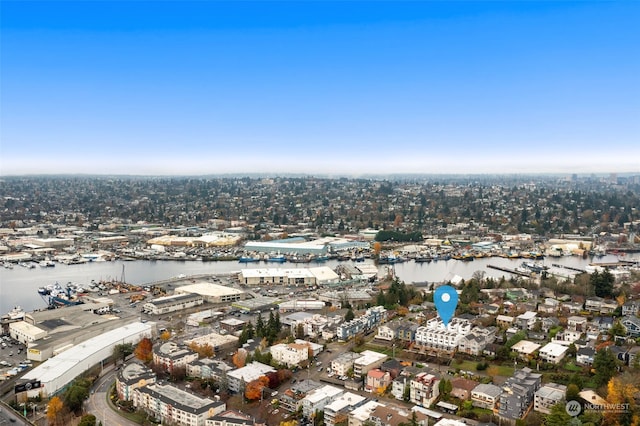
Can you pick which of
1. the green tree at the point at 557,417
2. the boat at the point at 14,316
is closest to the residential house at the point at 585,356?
the green tree at the point at 557,417

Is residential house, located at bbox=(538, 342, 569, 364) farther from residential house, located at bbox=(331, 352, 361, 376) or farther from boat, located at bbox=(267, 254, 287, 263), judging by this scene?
boat, located at bbox=(267, 254, 287, 263)

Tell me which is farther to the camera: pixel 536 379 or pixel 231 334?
pixel 231 334

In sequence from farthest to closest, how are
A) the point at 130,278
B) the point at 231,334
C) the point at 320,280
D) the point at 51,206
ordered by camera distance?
the point at 51,206, the point at 130,278, the point at 320,280, the point at 231,334

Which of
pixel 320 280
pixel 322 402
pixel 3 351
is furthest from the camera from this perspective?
pixel 320 280

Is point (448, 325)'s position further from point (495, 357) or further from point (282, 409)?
point (282, 409)

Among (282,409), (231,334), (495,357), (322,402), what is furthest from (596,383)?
(231,334)

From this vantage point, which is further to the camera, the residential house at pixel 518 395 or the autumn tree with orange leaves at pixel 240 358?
the autumn tree with orange leaves at pixel 240 358

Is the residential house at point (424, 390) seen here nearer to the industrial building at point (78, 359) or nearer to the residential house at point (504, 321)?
the residential house at point (504, 321)
